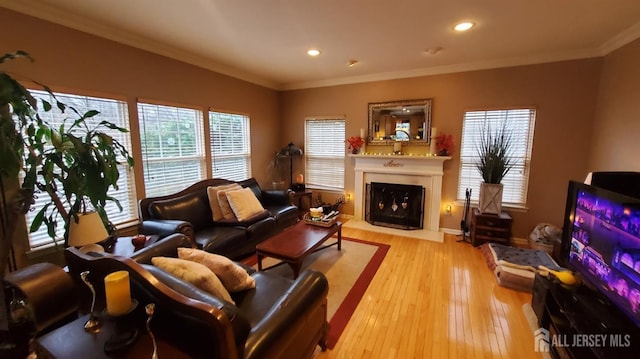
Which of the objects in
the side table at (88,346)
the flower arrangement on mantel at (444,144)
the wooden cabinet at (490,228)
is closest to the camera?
the side table at (88,346)

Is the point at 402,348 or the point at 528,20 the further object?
the point at 528,20

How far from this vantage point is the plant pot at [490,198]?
3.43 m

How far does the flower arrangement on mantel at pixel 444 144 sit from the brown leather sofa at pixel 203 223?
8.25ft

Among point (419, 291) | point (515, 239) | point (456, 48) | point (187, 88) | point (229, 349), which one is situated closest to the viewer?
point (229, 349)

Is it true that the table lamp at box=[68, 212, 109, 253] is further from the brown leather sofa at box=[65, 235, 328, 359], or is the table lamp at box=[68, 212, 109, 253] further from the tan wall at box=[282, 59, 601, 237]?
the tan wall at box=[282, 59, 601, 237]

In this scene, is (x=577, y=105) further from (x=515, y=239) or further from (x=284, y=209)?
(x=284, y=209)

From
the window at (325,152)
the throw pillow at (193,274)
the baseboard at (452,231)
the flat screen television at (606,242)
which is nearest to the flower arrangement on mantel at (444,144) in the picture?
the baseboard at (452,231)

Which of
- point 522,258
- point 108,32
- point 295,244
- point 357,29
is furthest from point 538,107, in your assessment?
point 108,32

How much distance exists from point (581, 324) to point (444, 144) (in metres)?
2.81

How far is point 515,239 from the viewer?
3742mm

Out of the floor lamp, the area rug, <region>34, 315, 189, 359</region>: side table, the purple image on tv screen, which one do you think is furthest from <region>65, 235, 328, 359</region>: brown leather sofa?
the floor lamp

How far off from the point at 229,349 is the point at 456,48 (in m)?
3.62

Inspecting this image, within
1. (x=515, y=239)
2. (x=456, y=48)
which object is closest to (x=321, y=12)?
(x=456, y=48)

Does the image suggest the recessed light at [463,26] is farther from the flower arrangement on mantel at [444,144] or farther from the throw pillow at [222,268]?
the throw pillow at [222,268]
